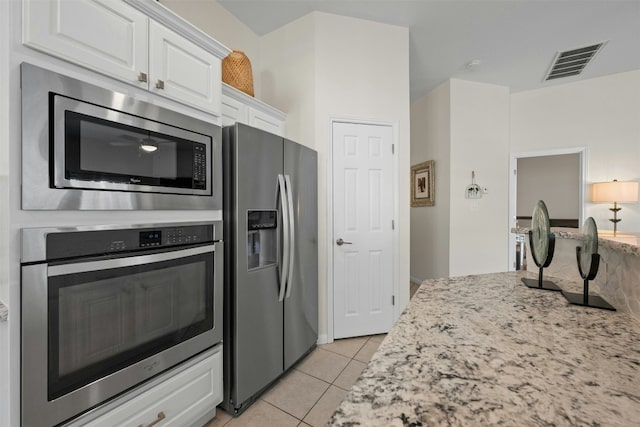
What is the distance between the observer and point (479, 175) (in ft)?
12.9

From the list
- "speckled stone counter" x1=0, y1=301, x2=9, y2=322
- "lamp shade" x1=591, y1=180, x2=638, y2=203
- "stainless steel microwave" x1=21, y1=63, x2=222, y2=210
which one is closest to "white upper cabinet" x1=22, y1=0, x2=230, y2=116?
"stainless steel microwave" x1=21, y1=63, x2=222, y2=210

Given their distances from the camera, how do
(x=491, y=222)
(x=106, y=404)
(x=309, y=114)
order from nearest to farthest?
(x=106, y=404)
(x=309, y=114)
(x=491, y=222)

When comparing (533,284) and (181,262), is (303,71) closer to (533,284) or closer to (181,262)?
(181,262)

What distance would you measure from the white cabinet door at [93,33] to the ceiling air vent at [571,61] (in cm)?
432

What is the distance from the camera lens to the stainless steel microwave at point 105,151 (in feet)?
2.99

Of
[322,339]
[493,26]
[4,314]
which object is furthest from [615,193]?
[4,314]

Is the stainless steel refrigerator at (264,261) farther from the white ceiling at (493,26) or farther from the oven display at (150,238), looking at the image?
the white ceiling at (493,26)

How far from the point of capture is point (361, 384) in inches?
19.5

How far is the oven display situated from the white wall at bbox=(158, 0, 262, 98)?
72.2 inches

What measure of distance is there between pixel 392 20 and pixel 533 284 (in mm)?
2690

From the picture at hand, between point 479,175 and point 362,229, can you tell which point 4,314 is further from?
point 479,175

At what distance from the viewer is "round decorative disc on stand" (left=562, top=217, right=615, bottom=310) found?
89 centimetres

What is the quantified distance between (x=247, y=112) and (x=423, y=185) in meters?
3.21

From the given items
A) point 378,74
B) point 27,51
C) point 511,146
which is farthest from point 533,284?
point 511,146
